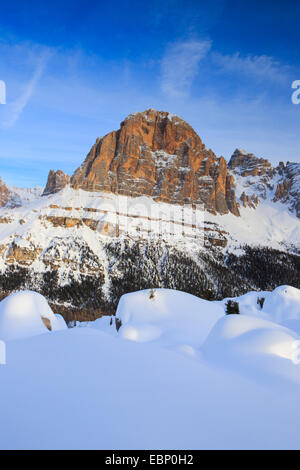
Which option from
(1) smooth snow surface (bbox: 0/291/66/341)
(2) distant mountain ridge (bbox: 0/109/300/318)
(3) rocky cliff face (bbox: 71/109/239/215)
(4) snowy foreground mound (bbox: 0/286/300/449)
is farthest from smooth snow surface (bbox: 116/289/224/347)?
(3) rocky cliff face (bbox: 71/109/239/215)

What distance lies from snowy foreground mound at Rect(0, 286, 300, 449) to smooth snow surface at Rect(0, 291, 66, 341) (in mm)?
6193

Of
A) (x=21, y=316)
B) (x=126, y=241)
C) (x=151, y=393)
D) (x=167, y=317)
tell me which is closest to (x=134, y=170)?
(x=126, y=241)

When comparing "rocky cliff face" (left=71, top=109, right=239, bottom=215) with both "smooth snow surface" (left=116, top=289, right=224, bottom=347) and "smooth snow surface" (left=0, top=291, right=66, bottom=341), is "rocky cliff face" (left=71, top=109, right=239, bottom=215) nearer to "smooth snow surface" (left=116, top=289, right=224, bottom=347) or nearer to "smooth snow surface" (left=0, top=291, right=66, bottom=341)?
"smooth snow surface" (left=116, top=289, right=224, bottom=347)

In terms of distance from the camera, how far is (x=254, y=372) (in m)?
5.09

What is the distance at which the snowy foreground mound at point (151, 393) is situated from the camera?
8.52 ft

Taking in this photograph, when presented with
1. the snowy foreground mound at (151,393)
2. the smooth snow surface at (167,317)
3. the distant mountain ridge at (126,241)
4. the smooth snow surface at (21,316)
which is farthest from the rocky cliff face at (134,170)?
the snowy foreground mound at (151,393)

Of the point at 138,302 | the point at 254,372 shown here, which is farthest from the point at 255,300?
the point at 254,372

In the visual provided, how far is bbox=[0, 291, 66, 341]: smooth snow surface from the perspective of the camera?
11242 mm

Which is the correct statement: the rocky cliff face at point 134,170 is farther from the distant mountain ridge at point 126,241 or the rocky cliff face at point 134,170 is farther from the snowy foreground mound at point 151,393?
the snowy foreground mound at point 151,393

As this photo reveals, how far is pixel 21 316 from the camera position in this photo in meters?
12.1

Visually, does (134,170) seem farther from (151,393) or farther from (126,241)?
(151,393)

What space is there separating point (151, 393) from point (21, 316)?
10599 mm
